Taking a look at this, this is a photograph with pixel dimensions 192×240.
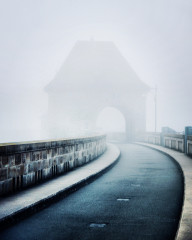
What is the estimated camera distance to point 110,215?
5.41 m

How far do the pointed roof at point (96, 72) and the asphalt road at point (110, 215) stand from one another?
105ft

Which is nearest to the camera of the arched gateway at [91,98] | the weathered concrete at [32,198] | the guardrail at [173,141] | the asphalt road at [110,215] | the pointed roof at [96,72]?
the asphalt road at [110,215]

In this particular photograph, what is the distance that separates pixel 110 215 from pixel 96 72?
37886 millimetres

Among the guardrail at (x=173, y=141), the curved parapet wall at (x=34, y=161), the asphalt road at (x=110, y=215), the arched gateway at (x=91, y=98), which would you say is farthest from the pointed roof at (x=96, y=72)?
the asphalt road at (x=110, y=215)

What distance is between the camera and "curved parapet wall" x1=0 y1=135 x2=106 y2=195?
6.43 metres

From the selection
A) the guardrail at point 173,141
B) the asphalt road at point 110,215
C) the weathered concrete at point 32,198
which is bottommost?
the asphalt road at point 110,215

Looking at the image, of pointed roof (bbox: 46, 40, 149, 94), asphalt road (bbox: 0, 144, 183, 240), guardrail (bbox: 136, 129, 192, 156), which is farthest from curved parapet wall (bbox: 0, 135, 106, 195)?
pointed roof (bbox: 46, 40, 149, 94)

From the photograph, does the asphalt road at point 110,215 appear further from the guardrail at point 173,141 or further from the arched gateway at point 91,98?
the arched gateway at point 91,98

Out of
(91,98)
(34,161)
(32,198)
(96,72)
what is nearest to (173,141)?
(34,161)

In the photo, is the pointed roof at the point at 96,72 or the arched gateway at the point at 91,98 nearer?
the arched gateway at the point at 91,98

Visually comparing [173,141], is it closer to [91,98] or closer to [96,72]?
[91,98]

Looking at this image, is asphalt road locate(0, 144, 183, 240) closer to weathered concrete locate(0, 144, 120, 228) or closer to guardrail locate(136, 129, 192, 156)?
weathered concrete locate(0, 144, 120, 228)

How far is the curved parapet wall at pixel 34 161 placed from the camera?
6.43 meters

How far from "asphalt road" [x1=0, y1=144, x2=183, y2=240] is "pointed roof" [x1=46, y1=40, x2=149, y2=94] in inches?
1256
